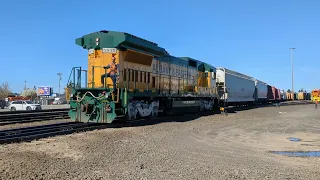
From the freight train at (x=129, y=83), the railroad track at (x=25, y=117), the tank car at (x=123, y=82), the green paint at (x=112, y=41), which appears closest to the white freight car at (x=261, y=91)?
the freight train at (x=129, y=83)

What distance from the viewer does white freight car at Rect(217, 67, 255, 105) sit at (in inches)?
1144

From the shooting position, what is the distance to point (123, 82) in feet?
48.0

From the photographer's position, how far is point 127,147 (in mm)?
9055

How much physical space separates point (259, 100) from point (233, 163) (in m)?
38.5

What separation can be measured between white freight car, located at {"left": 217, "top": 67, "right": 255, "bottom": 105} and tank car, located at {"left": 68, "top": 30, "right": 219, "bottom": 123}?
1035 centimetres

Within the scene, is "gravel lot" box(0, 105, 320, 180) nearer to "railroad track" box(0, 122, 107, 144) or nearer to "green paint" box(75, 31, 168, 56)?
"railroad track" box(0, 122, 107, 144)

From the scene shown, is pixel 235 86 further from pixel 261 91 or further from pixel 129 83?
pixel 129 83

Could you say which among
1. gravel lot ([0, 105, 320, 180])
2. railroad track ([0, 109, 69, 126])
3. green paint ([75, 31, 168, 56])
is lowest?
gravel lot ([0, 105, 320, 180])

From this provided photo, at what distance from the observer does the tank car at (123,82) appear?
542 inches

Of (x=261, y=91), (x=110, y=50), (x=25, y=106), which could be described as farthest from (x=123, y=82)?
(x=261, y=91)

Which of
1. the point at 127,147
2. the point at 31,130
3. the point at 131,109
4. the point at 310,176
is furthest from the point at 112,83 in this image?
the point at 310,176

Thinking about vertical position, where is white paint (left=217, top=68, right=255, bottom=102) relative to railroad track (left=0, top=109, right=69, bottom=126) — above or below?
above

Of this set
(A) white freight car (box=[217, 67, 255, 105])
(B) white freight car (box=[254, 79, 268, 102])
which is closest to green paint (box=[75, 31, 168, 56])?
(A) white freight car (box=[217, 67, 255, 105])

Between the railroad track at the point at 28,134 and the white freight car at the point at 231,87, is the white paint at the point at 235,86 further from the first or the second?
the railroad track at the point at 28,134
